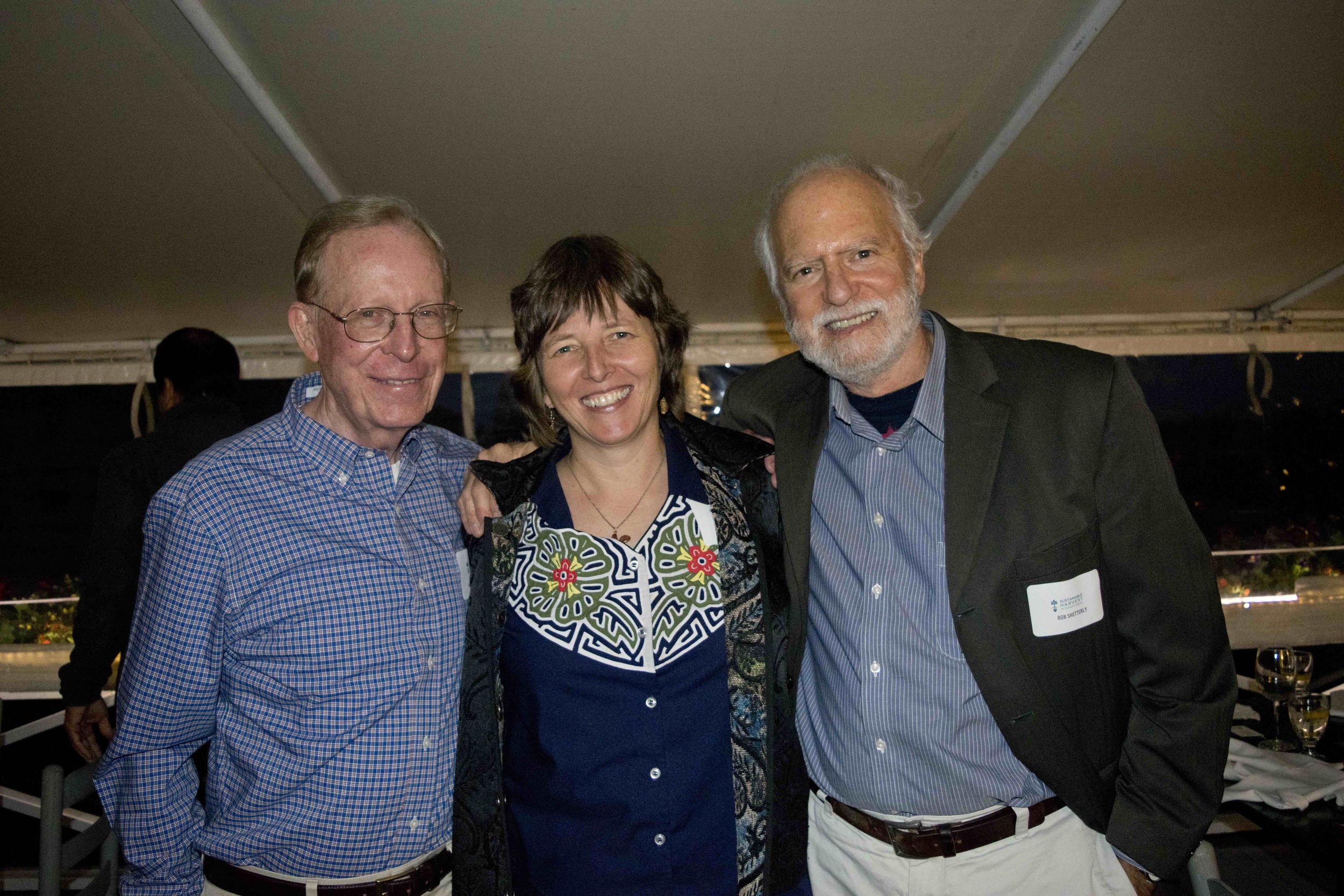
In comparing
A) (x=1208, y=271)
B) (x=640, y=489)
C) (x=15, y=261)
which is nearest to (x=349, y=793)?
(x=640, y=489)

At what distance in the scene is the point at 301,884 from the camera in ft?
4.48

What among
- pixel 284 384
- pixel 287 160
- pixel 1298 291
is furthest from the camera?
pixel 284 384

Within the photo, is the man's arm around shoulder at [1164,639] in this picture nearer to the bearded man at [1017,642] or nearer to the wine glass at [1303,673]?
the bearded man at [1017,642]

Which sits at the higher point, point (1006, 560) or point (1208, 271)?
point (1208, 271)

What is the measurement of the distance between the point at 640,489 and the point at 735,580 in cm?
33

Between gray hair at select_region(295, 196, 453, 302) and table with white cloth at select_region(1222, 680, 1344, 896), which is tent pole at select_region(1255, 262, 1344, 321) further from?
gray hair at select_region(295, 196, 453, 302)

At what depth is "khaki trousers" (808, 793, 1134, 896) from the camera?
1.44 metres

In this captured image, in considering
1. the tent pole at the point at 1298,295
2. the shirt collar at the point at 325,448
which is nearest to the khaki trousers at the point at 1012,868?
the shirt collar at the point at 325,448

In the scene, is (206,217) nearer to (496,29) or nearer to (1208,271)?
(496,29)

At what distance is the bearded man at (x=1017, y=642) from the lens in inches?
55.4

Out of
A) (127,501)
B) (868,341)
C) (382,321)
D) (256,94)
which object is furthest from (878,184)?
(127,501)

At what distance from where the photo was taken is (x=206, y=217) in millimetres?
3055

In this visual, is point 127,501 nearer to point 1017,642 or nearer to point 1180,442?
point 1017,642

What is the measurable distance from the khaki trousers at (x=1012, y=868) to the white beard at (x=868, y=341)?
963 millimetres
